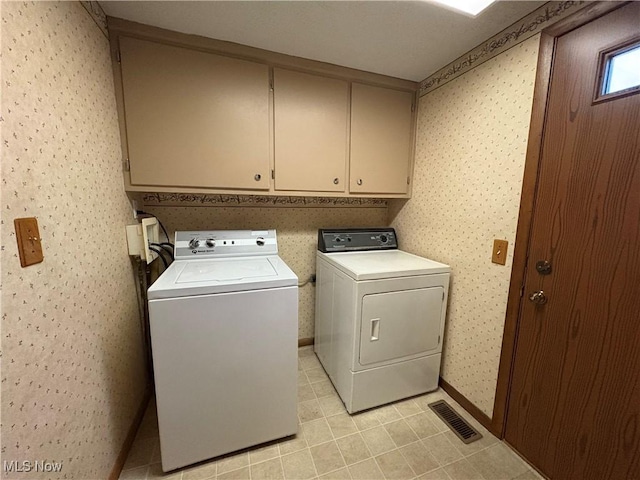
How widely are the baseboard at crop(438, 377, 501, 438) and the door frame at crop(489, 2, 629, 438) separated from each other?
0.03 metres

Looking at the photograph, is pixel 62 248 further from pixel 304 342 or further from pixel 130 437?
pixel 304 342

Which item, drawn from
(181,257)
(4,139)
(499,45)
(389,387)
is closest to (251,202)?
(181,257)

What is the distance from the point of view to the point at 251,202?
2.08 m

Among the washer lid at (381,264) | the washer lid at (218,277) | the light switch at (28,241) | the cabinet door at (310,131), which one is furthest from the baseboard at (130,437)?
the cabinet door at (310,131)

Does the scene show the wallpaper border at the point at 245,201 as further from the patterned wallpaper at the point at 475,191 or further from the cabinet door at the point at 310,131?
the patterned wallpaper at the point at 475,191

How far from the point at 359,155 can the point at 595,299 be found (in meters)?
1.50

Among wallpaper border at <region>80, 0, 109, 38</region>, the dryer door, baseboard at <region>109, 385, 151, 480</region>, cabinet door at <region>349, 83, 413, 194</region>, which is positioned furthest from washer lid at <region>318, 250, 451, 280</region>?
wallpaper border at <region>80, 0, 109, 38</region>

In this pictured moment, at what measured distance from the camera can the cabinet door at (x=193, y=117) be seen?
1.45 metres

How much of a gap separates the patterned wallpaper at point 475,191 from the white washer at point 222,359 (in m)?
1.12

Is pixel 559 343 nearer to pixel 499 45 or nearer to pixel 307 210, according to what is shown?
pixel 499 45

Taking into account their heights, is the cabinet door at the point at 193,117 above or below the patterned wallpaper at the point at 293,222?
above

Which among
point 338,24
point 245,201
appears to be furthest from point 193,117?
point 338,24

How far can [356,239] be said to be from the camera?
7.11 ft

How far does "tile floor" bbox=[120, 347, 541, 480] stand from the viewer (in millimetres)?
1307
